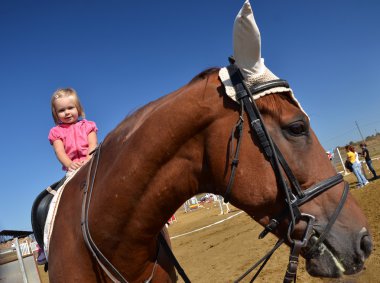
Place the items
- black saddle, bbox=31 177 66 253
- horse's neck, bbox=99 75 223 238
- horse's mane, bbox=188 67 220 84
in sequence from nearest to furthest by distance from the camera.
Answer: horse's neck, bbox=99 75 223 238 < horse's mane, bbox=188 67 220 84 < black saddle, bbox=31 177 66 253

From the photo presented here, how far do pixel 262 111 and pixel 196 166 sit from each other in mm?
542

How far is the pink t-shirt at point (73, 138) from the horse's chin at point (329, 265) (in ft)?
8.10

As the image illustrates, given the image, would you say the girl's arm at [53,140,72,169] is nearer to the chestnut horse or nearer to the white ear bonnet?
the chestnut horse

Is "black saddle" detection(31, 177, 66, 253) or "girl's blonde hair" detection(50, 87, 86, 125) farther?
"girl's blonde hair" detection(50, 87, 86, 125)

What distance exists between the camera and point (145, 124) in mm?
2248

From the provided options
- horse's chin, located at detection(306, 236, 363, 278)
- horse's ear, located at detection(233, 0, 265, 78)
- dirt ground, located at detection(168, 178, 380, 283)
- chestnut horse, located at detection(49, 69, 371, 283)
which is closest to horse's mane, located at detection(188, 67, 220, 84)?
chestnut horse, located at detection(49, 69, 371, 283)

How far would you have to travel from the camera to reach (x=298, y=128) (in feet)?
6.38

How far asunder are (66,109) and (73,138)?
0.34 meters

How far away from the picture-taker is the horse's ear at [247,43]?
181 cm

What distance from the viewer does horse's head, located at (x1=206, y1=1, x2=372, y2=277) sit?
1.81m

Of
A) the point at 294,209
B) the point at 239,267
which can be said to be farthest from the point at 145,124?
the point at 239,267

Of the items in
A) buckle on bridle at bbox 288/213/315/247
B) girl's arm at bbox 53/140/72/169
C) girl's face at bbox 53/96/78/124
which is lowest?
buckle on bridle at bbox 288/213/315/247

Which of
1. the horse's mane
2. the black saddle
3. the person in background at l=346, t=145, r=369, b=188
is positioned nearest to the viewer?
the horse's mane

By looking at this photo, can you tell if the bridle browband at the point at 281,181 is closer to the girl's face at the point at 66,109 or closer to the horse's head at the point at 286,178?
the horse's head at the point at 286,178
